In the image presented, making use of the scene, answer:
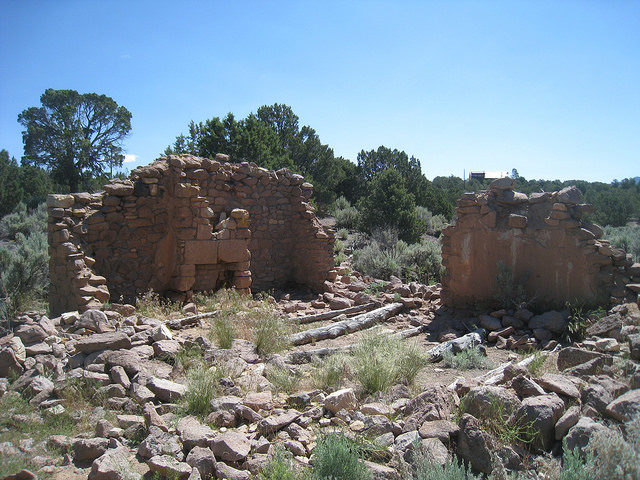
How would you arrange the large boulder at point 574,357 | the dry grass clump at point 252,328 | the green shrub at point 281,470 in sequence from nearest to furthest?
the green shrub at point 281,470 → the large boulder at point 574,357 → the dry grass clump at point 252,328

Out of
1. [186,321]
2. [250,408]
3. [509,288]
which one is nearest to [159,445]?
[250,408]

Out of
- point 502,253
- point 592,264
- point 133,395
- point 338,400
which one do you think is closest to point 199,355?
point 133,395

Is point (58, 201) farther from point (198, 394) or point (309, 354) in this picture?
point (198, 394)

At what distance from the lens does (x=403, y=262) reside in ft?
44.3

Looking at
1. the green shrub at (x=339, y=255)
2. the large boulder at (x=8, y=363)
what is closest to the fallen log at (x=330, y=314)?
the green shrub at (x=339, y=255)

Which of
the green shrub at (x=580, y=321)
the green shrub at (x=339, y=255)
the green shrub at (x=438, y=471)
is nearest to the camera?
the green shrub at (x=438, y=471)

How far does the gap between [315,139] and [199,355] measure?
21877mm

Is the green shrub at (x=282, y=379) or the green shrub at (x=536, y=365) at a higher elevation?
the green shrub at (x=536, y=365)

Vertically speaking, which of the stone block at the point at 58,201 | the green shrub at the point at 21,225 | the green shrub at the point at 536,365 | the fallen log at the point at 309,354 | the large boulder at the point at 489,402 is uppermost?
the stone block at the point at 58,201

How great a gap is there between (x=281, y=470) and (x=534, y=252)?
6.14m

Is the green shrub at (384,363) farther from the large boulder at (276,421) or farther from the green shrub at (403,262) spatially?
the green shrub at (403,262)

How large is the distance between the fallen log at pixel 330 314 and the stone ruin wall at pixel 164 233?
5.22 feet

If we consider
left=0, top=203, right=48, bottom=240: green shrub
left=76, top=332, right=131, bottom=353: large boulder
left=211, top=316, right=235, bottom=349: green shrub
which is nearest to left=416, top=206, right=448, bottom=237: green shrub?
left=0, top=203, right=48, bottom=240: green shrub

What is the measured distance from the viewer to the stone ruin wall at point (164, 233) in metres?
7.12
